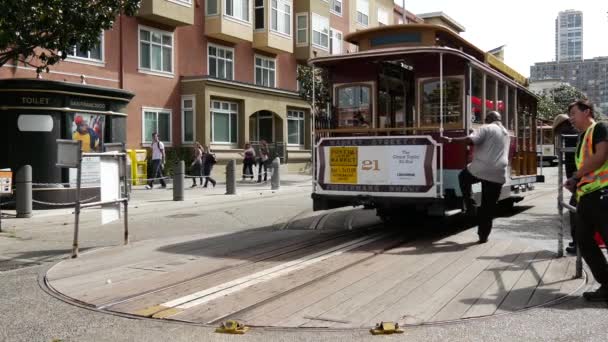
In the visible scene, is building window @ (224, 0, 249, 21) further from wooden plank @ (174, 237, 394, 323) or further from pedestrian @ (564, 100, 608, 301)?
pedestrian @ (564, 100, 608, 301)

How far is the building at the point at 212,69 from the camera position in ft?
81.3

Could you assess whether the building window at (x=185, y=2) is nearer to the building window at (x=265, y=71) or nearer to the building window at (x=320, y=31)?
the building window at (x=265, y=71)

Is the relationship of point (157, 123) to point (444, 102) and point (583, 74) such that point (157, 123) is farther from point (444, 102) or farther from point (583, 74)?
point (583, 74)

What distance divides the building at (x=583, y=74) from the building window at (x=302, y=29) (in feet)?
368

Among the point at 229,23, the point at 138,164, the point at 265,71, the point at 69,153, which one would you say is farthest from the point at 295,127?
the point at 69,153

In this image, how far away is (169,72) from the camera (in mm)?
27312

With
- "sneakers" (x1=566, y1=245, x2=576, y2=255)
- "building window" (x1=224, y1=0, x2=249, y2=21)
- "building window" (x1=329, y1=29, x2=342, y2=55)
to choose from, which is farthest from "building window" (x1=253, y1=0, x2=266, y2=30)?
"sneakers" (x1=566, y1=245, x2=576, y2=255)

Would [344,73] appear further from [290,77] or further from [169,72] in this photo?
[290,77]

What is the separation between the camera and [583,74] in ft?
497

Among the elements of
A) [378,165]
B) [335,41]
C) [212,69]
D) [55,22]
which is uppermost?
[335,41]

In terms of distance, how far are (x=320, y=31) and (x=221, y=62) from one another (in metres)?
9.13

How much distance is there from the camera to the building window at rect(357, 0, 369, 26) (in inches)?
1785

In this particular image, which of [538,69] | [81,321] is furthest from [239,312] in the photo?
[538,69]

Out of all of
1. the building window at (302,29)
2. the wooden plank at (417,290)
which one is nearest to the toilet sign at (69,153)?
the wooden plank at (417,290)
